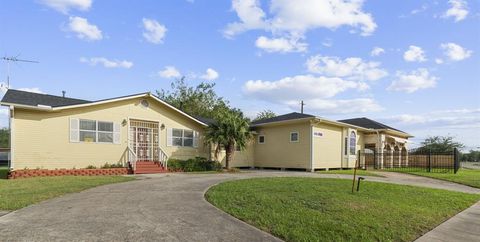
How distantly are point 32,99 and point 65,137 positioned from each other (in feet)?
7.29

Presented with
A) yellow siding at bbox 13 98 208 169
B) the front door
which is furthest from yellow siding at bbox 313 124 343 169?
the front door

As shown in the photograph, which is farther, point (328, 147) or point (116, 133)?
point (328, 147)

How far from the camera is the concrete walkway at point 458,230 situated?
618cm

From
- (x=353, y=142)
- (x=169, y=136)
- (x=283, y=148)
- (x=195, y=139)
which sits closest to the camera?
(x=169, y=136)

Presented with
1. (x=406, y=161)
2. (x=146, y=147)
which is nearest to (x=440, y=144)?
(x=406, y=161)

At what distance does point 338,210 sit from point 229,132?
1313cm

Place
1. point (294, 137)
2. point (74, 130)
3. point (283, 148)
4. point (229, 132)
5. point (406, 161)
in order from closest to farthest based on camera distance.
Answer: point (74, 130)
point (229, 132)
point (294, 137)
point (283, 148)
point (406, 161)

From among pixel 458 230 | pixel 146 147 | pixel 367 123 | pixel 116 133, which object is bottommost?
pixel 458 230

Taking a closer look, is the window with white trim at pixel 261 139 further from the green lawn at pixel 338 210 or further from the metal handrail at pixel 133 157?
the green lawn at pixel 338 210

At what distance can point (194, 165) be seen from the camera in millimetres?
20156

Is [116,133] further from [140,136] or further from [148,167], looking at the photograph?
[148,167]

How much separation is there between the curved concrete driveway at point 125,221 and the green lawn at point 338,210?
530 millimetres

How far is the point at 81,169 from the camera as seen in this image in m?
16.8

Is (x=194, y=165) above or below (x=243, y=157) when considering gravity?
below
